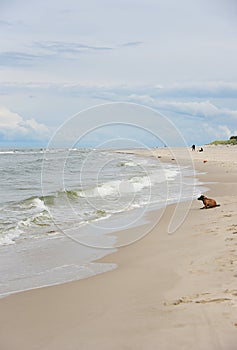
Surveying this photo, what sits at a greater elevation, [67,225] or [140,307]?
[67,225]

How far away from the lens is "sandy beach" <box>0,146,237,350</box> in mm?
3826

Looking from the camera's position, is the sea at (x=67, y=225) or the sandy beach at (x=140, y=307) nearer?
the sandy beach at (x=140, y=307)

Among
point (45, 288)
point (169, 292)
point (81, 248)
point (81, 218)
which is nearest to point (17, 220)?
point (81, 218)

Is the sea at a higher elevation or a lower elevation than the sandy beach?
higher

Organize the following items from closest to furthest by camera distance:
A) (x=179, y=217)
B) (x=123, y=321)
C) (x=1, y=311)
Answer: (x=123, y=321), (x=1, y=311), (x=179, y=217)

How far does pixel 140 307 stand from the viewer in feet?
15.0

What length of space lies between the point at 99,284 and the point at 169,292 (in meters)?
1.01

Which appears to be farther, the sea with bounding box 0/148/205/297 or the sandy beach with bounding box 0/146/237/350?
the sea with bounding box 0/148/205/297

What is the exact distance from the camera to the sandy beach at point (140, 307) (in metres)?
3.83

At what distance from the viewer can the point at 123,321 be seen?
4227mm

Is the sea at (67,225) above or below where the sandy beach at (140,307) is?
above

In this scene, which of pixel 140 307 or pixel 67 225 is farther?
pixel 67 225

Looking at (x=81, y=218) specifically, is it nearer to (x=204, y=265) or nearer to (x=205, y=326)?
(x=204, y=265)

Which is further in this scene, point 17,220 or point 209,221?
point 17,220
